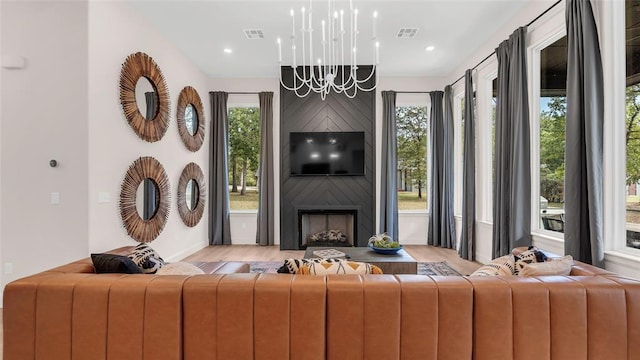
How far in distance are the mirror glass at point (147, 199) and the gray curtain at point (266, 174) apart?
2.16 meters

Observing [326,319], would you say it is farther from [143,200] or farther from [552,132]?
[552,132]

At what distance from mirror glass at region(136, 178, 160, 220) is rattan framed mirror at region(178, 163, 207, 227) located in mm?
732

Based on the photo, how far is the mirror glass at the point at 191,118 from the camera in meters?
5.30

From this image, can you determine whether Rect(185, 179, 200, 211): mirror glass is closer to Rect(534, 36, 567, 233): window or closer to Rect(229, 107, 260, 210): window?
Rect(229, 107, 260, 210): window

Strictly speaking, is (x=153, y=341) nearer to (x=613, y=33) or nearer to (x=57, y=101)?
(x=57, y=101)

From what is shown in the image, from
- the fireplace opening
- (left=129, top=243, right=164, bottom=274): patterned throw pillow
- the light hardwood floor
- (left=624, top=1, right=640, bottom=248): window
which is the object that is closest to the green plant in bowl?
the light hardwood floor

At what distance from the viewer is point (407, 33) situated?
14.5ft

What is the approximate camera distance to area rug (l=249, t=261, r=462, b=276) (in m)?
4.41

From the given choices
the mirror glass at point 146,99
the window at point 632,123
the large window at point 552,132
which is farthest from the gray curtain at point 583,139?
the mirror glass at point 146,99

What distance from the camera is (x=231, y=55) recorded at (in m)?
5.18

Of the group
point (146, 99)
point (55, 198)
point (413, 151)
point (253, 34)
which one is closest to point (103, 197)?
point (55, 198)

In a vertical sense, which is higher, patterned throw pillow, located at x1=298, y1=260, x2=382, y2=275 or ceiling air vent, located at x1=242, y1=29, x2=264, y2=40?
ceiling air vent, located at x1=242, y1=29, x2=264, y2=40

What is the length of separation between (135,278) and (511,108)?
163 inches

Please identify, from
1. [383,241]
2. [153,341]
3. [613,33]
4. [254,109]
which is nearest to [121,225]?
[153,341]
